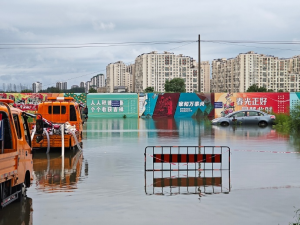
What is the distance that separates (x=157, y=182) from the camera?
11.9 m

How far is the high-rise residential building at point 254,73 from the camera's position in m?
164

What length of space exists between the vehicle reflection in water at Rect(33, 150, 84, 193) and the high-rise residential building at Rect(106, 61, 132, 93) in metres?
168

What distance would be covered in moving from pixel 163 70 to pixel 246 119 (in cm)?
13799

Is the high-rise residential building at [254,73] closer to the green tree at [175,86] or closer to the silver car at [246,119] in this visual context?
the green tree at [175,86]

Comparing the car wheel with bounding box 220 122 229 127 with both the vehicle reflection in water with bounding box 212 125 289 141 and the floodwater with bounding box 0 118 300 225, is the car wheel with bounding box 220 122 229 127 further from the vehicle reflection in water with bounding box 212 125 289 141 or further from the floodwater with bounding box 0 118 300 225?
the floodwater with bounding box 0 118 300 225

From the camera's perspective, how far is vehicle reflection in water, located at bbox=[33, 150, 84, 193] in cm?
1145

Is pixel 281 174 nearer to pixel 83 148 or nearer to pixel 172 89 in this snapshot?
pixel 83 148

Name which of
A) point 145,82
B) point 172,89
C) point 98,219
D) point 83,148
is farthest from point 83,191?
point 145,82

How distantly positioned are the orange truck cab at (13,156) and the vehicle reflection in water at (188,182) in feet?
8.80

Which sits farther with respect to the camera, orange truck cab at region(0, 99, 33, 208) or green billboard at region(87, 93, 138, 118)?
green billboard at region(87, 93, 138, 118)

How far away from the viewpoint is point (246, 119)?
36781 mm

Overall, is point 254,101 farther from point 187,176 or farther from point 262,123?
point 187,176

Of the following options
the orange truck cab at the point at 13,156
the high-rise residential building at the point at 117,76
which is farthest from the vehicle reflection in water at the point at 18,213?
the high-rise residential building at the point at 117,76

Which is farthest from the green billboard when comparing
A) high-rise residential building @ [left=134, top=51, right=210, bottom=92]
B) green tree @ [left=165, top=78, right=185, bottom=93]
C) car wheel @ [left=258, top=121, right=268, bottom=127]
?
high-rise residential building @ [left=134, top=51, right=210, bottom=92]
